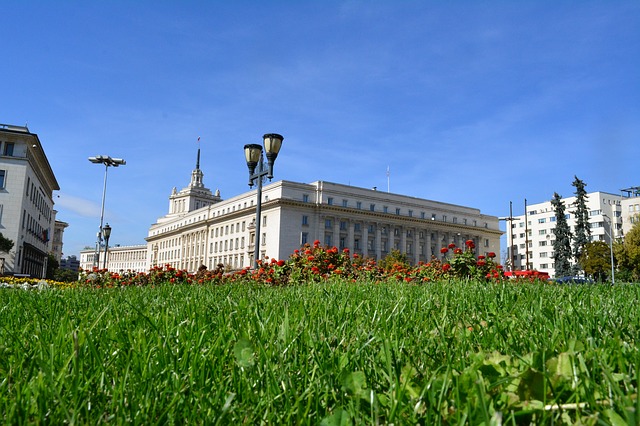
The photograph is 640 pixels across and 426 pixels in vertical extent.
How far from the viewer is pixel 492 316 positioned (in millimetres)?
2887

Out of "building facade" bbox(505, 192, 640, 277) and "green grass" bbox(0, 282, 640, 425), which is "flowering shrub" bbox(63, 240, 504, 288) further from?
"building facade" bbox(505, 192, 640, 277)

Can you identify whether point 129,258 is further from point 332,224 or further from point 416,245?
point 416,245

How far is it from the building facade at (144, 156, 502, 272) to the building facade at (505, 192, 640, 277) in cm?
1446

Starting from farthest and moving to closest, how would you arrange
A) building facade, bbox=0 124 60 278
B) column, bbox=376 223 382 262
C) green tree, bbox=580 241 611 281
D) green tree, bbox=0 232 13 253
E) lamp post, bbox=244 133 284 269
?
column, bbox=376 223 382 262 → green tree, bbox=580 241 611 281 → building facade, bbox=0 124 60 278 → green tree, bbox=0 232 13 253 → lamp post, bbox=244 133 284 269

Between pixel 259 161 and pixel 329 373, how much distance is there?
49.6ft

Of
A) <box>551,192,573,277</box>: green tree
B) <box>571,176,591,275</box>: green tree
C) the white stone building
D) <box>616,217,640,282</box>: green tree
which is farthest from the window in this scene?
the white stone building

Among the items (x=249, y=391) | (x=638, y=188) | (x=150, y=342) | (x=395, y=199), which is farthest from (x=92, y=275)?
(x=638, y=188)

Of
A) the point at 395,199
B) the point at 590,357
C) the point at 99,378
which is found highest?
the point at 395,199

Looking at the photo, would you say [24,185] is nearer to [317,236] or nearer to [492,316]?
[317,236]

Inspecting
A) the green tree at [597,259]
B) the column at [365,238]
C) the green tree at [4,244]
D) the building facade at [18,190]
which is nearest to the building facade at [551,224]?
the column at [365,238]

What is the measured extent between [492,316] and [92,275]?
14.2m

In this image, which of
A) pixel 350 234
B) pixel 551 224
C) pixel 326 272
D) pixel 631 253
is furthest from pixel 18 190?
pixel 551 224

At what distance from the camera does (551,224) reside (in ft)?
360

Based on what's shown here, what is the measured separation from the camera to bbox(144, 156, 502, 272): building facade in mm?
74125
